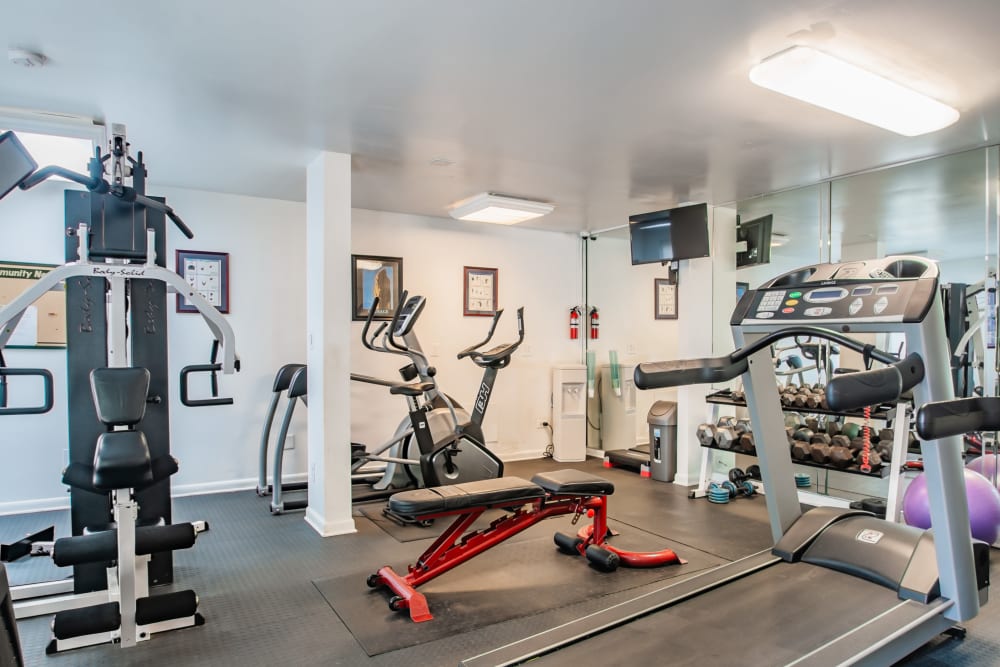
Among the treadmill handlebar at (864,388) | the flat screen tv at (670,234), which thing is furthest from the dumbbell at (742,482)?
the treadmill handlebar at (864,388)

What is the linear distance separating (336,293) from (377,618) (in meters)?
2.02

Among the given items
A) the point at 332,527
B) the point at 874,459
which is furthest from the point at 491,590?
the point at 874,459

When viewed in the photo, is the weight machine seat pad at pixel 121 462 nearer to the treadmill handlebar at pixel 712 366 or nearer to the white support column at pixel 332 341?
the white support column at pixel 332 341

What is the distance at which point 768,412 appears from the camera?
8.41ft

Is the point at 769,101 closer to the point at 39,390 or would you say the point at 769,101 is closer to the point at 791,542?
the point at 791,542

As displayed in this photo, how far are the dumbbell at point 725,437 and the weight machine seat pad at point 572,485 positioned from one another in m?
1.63

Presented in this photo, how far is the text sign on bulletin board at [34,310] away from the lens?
4281mm

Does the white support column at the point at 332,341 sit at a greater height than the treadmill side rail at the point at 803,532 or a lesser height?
greater

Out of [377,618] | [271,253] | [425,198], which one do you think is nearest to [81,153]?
[271,253]

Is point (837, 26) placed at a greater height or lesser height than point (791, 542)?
greater

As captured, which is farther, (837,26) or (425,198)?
(425,198)

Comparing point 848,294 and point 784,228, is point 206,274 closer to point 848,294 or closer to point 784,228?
point 848,294

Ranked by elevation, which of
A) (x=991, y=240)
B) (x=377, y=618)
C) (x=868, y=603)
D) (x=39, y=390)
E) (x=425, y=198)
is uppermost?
(x=425, y=198)

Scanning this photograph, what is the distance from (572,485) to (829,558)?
1.25 meters
